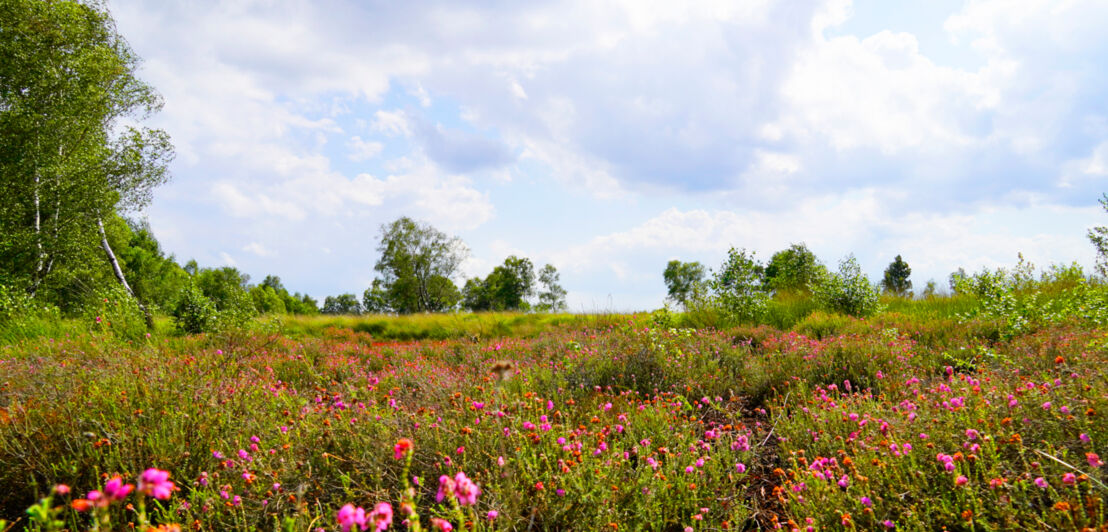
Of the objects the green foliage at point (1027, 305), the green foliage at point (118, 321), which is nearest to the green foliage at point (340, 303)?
the green foliage at point (118, 321)

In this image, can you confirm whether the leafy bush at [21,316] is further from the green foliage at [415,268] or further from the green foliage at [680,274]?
the green foliage at [680,274]

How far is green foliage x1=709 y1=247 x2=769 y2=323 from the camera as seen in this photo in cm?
1088

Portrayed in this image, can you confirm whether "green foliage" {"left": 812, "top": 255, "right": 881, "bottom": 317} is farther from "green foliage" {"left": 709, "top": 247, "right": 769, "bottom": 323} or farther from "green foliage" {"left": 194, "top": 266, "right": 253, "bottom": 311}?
"green foliage" {"left": 194, "top": 266, "right": 253, "bottom": 311}

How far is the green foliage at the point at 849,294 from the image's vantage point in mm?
10867

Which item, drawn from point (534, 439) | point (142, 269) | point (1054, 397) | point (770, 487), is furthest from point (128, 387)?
point (142, 269)

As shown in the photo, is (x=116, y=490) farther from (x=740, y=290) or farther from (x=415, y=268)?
(x=415, y=268)

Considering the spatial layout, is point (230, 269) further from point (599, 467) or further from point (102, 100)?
point (599, 467)

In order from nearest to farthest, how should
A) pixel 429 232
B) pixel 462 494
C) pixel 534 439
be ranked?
1. pixel 462 494
2. pixel 534 439
3. pixel 429 232

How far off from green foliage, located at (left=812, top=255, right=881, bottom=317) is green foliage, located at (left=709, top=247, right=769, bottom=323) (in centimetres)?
128

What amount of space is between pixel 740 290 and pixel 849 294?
7.66 ft

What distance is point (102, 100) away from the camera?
1477cm

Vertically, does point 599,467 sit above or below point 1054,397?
below

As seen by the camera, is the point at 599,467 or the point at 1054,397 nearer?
the point at 599,467

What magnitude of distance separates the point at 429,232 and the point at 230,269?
2503cm
